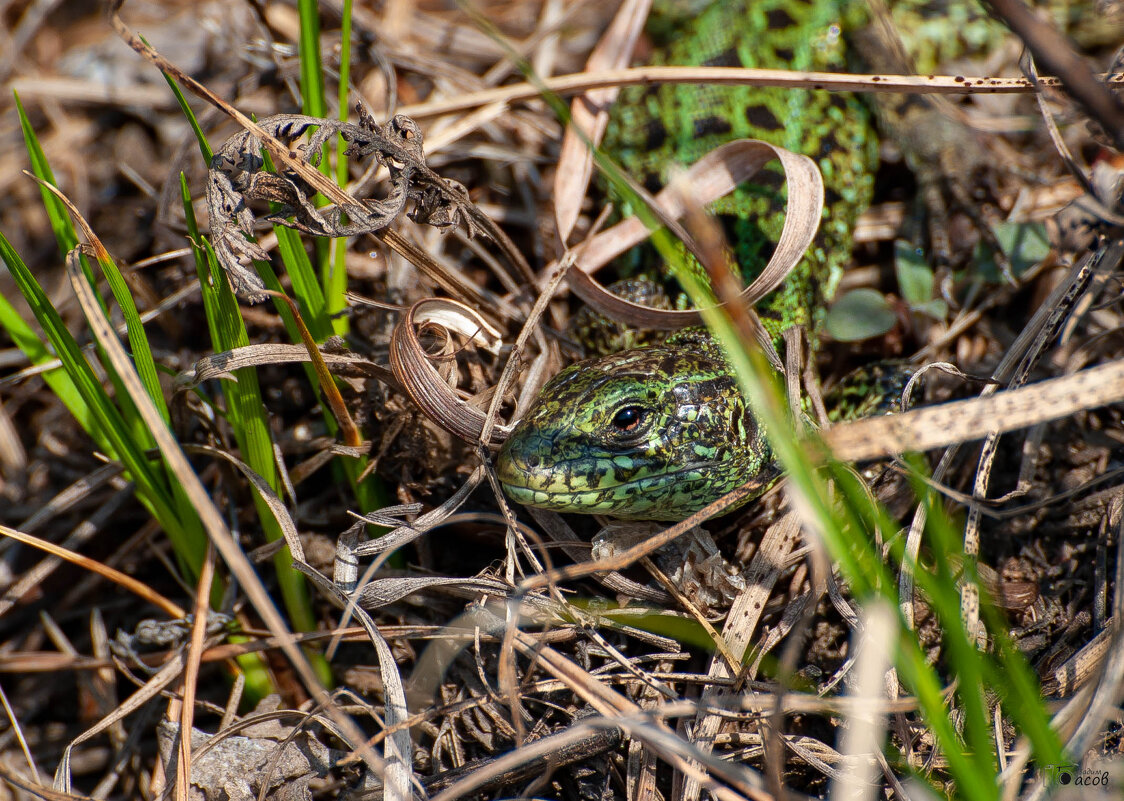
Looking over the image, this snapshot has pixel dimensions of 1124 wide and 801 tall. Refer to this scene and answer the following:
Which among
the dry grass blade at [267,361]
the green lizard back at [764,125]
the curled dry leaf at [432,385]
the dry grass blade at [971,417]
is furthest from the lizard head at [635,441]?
the dry grass blade at [971,417]

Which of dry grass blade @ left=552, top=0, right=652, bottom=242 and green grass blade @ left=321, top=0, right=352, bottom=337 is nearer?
green grass blade @ left=321, top=0, right=352, bottom=337

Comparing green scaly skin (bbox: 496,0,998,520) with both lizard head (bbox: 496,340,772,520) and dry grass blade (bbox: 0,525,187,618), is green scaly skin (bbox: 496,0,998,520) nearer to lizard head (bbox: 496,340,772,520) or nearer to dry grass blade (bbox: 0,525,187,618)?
lizard head (bbox: 496,340,772,520)

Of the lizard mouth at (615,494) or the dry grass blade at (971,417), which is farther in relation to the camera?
the lizard mouth at (615,494)

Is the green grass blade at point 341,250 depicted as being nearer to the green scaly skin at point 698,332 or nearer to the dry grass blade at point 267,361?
the dry grass blade at point 267,361

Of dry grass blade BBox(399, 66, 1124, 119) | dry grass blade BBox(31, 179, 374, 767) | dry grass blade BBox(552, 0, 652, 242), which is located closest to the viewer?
dry grass blade BBox(31, 179, 374, 767)

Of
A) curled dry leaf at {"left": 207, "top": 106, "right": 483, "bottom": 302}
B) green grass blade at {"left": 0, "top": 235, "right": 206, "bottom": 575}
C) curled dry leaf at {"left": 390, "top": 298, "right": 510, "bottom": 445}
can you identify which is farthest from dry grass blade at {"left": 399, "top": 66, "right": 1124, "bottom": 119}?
green grass blade at {"left": 0, "top": 235, "right": 206, "bottom": 575}

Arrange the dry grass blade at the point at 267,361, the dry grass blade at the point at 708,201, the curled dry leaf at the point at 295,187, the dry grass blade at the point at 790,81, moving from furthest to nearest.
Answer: the dry grass blade at the point at 708,201
the dry grass blade at the point at 790,81
the dry grass blade at the point at 267,361
the curled dry leaf at the point at 295,187
